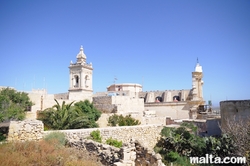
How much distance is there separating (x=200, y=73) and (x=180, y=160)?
1836 cm

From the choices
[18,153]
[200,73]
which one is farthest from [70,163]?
[200,73]

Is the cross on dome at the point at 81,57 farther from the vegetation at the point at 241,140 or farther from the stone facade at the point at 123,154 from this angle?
the vegetation at the point at 241,140

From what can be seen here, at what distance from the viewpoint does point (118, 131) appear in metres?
9.38

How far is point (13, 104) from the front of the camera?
1677cm

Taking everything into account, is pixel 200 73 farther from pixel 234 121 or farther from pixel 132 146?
pixel 132 146

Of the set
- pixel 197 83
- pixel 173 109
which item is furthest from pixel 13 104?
pixel 173 109

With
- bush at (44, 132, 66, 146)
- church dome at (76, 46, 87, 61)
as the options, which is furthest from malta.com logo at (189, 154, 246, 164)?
church dome at (76, 46, 87, 61)

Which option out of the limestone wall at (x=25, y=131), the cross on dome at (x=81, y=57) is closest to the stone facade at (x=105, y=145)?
the limestone wall at (x=25, y=131)

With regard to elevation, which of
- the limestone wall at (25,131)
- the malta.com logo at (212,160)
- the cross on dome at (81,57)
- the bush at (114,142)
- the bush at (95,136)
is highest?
the cross on dome at (81,57)

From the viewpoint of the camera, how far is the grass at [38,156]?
510 cm

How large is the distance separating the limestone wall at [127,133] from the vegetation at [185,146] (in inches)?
20.2

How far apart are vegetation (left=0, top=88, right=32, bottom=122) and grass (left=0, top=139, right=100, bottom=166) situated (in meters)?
8.45

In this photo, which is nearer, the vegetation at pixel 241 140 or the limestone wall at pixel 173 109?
the vegetation at pixel 241 140

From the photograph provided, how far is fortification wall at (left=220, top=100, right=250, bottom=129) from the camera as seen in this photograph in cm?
1103
